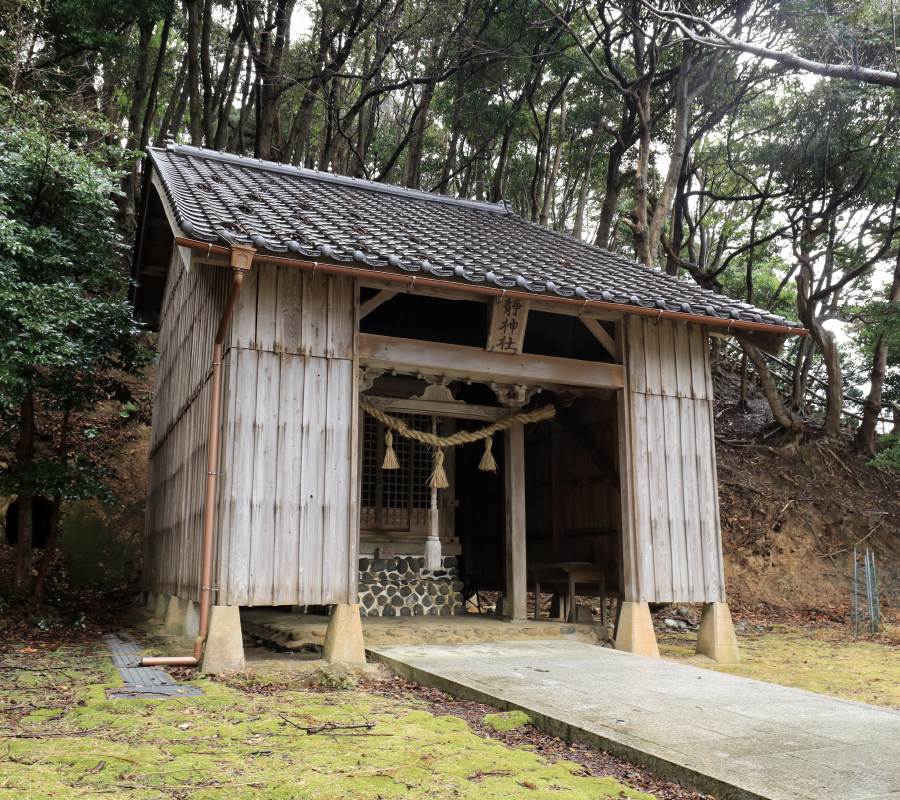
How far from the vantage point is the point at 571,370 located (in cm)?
884

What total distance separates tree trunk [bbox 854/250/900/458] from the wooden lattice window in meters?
10.6

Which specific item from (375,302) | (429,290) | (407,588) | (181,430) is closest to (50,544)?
(181,430)

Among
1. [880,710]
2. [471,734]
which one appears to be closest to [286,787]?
[471,734]

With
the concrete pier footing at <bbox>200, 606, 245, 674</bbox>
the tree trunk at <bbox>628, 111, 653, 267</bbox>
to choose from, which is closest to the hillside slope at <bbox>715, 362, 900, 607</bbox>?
the tree trunk at <bbox>628, 111, 653, 267</bbox>

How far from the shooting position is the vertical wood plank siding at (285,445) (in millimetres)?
7026

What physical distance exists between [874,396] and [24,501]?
17.1 metres

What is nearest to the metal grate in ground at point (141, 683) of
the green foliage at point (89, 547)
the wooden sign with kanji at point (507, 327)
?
the wooden sign with kanji at point (507, 327)

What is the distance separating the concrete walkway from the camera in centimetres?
376

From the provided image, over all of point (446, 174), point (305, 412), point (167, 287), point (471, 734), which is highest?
point (446, 174)

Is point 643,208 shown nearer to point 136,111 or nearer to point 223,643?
point 223,643

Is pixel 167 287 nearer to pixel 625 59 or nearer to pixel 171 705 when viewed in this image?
pixel 171 705

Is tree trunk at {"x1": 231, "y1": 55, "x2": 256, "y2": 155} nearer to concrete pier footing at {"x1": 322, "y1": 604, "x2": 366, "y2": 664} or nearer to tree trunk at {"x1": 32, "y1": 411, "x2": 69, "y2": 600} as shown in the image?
tree trunk at {"x1": 32, "y1": 411, "x2": 69, "y2": 600}

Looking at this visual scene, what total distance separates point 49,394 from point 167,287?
3922 millimetres

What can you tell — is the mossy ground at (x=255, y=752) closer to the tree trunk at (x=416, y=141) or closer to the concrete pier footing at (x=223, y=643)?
the concrete pier footing at (x=223, y=643)
